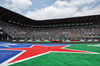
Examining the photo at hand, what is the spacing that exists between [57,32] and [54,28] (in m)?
5.34

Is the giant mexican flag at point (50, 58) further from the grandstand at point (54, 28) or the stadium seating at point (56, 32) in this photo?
the stadium seating at point (56, 32)

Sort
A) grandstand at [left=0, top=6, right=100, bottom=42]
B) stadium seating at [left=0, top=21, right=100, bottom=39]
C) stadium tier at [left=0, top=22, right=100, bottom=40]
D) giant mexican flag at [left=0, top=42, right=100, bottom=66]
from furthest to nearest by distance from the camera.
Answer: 1. stadium seating at [left=0, top=21, right=100, bottom=39]
2. stadium tier at [left=0, top=22, right=100, bottom=40]
3. grandstand at [left=0, top=6, right=100, bottom=42]
4. giant mexican flag at [left=0, top=42, right=100, bottom=66]

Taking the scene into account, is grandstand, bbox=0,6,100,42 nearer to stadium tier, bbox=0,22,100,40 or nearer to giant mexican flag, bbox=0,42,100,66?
stadium tier, bbox=0,22,100,40

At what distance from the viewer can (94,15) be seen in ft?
122

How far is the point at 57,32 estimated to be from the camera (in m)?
48.6

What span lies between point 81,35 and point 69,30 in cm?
942

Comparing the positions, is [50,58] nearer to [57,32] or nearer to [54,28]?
[57,32]

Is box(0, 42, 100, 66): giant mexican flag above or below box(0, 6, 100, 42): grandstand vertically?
below

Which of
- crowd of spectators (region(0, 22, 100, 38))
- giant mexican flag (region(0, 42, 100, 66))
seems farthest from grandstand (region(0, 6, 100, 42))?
giant mexican flag (region(0, 42, 100, 66))

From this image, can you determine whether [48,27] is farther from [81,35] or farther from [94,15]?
[94,15]

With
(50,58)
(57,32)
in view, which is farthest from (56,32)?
(50,58)

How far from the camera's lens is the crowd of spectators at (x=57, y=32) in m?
40.6

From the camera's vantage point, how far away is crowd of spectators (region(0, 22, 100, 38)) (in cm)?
4062

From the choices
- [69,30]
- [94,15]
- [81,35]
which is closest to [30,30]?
[69,30]
